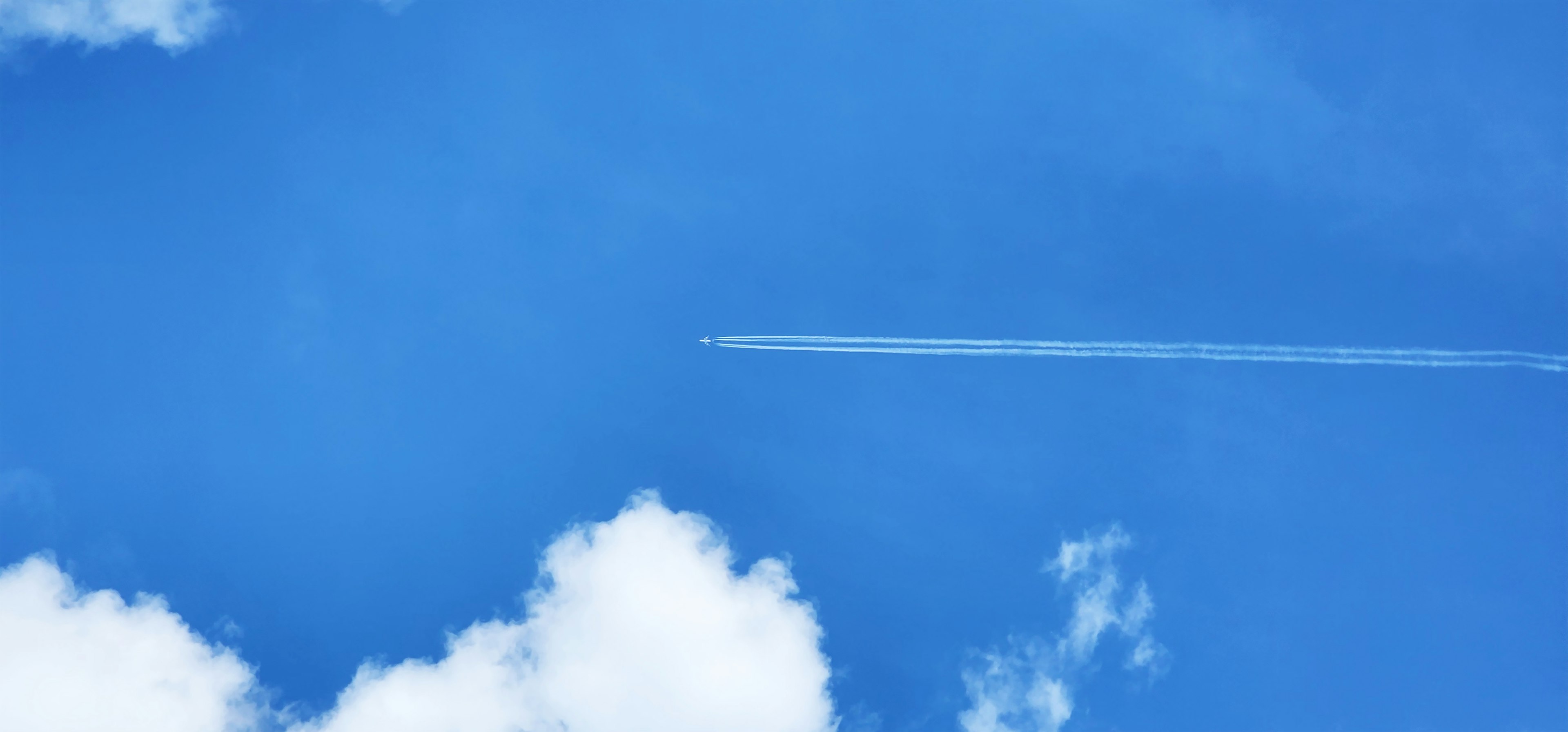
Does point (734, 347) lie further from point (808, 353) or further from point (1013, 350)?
point (1013, 350)

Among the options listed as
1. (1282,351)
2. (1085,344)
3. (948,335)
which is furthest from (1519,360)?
(948,335)

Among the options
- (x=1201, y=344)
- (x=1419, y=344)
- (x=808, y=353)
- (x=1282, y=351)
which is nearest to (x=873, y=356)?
(x=808, y=353)

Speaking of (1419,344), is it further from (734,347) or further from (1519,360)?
(734,347)

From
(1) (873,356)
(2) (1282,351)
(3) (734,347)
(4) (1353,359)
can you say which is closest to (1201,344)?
(2) (1282,351)

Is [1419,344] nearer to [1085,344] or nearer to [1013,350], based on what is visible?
[1085,344]
